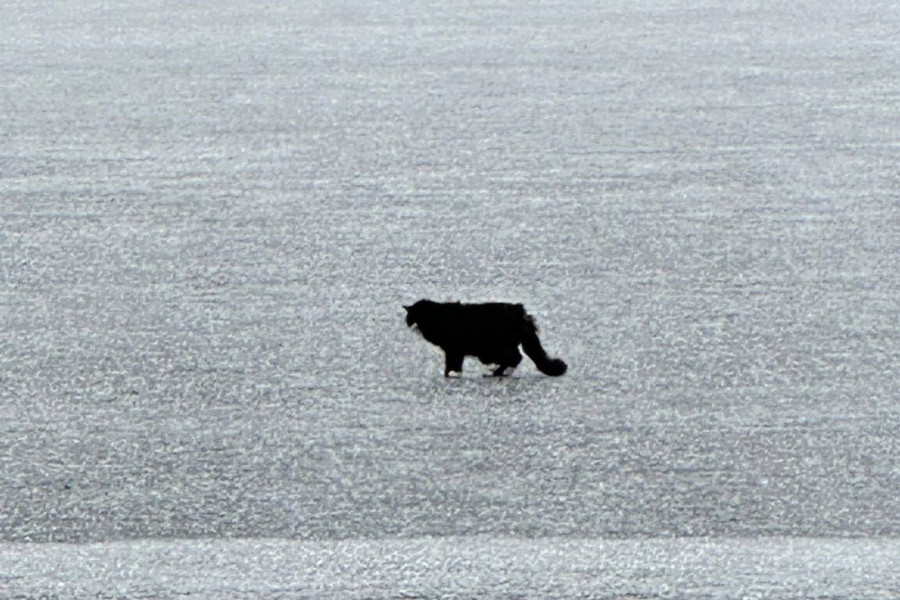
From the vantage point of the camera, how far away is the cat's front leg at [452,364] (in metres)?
1.13

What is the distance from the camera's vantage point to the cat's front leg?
3.69 ft

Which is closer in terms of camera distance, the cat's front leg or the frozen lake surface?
the frozen lake surface

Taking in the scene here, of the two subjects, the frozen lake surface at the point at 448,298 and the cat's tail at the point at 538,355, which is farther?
the cat's tail at the point at 538,355

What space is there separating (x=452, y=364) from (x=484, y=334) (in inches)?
1.5

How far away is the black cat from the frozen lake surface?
2 centimetres

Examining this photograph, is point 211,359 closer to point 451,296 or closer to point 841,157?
point 451,296

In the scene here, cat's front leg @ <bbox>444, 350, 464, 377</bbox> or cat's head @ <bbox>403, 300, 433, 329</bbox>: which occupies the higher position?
cat's head @ <bbox>403, 300, 433, 329</bbox>

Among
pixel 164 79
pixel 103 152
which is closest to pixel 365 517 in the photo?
pixel 103 152

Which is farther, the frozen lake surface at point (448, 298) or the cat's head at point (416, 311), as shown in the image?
the cat's head at point (416, 311)

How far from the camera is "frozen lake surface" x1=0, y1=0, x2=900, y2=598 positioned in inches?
36.9

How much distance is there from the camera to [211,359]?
115 centimetres

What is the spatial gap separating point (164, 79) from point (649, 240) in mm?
648

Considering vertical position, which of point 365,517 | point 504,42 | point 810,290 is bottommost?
point 365,517

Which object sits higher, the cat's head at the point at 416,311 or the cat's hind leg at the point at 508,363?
the cat's head at the point at 416,311
